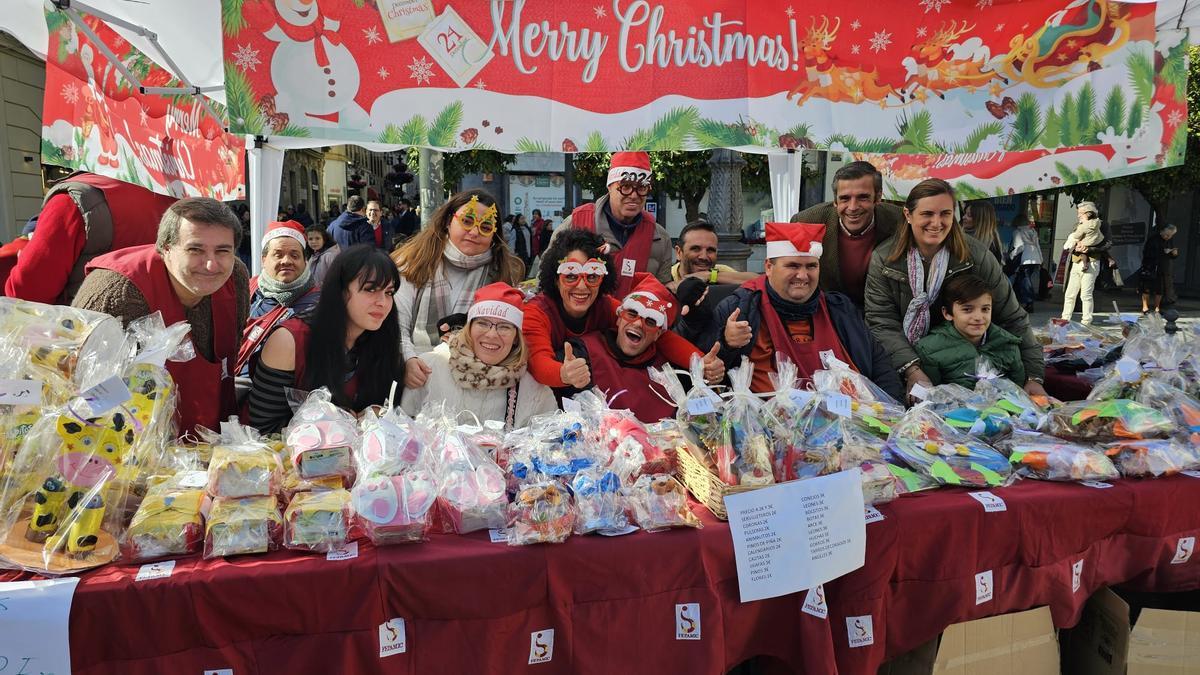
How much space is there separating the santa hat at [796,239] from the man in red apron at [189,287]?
2067mm

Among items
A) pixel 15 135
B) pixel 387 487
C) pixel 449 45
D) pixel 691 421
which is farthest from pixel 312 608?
pixel 15 135

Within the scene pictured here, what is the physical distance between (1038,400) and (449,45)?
297 centimetres

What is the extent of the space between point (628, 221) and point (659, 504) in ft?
7.59

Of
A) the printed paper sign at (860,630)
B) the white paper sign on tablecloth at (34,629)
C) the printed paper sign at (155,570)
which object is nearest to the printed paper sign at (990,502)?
the printed paper sign at (860,630)

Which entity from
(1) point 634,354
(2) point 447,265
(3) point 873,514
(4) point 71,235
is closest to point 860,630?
(3) point 873,514

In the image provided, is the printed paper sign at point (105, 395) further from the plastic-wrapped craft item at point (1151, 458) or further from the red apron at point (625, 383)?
the plastic-wrapped craft item at point (1151, 458)

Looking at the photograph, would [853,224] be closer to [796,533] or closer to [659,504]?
[796,533]

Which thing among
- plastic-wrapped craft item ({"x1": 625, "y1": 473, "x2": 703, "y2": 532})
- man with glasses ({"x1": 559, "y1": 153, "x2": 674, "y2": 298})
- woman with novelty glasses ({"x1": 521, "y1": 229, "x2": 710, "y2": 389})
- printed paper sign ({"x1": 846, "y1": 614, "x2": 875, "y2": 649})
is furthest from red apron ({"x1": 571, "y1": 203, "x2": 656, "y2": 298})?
printed paper sign ({"x1": 846, "y1": 614, "x2": 875, "y2": 649})

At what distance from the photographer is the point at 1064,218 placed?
Result: 1823 cm

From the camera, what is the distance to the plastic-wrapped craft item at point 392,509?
1.76 meters

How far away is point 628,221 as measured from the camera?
3957 millimetres

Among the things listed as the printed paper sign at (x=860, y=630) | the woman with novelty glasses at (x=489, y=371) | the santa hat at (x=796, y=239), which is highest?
the santa hat at (x=796, y=239)

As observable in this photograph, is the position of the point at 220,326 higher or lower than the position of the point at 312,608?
higher

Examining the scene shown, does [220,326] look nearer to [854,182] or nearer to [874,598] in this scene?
[874,598]
